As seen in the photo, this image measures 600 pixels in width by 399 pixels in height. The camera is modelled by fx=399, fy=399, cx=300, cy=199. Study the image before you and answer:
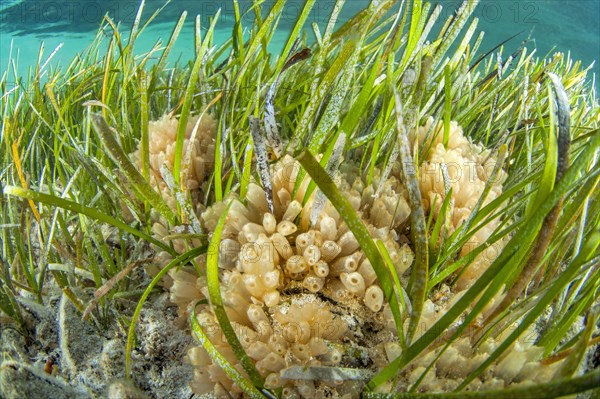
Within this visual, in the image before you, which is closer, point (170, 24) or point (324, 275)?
point (324, 275)

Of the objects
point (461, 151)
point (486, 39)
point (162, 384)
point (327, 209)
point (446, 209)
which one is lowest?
point (162, 384)

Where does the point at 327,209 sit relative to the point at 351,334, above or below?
above

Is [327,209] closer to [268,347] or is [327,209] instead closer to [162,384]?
[268,347]

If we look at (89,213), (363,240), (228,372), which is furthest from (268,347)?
(89,213)

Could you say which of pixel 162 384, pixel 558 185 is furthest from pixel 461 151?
pixel 162 384

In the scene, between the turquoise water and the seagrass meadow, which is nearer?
the seagrass meadow

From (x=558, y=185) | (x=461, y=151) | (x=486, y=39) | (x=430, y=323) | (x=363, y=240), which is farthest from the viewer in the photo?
(x=486, y=39)

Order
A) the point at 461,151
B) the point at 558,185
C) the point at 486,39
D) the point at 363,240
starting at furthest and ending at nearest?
1. the point at 486,39
2. the point at 461,151
3. the point at 363,240
4. the point at 558,185

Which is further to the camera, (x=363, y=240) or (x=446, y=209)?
(x=446, y=209)

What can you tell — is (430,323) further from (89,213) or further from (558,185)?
(89,213)

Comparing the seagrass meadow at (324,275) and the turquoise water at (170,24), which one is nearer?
the seagrass meadow at (324,275)

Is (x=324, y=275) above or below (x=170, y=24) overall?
below
